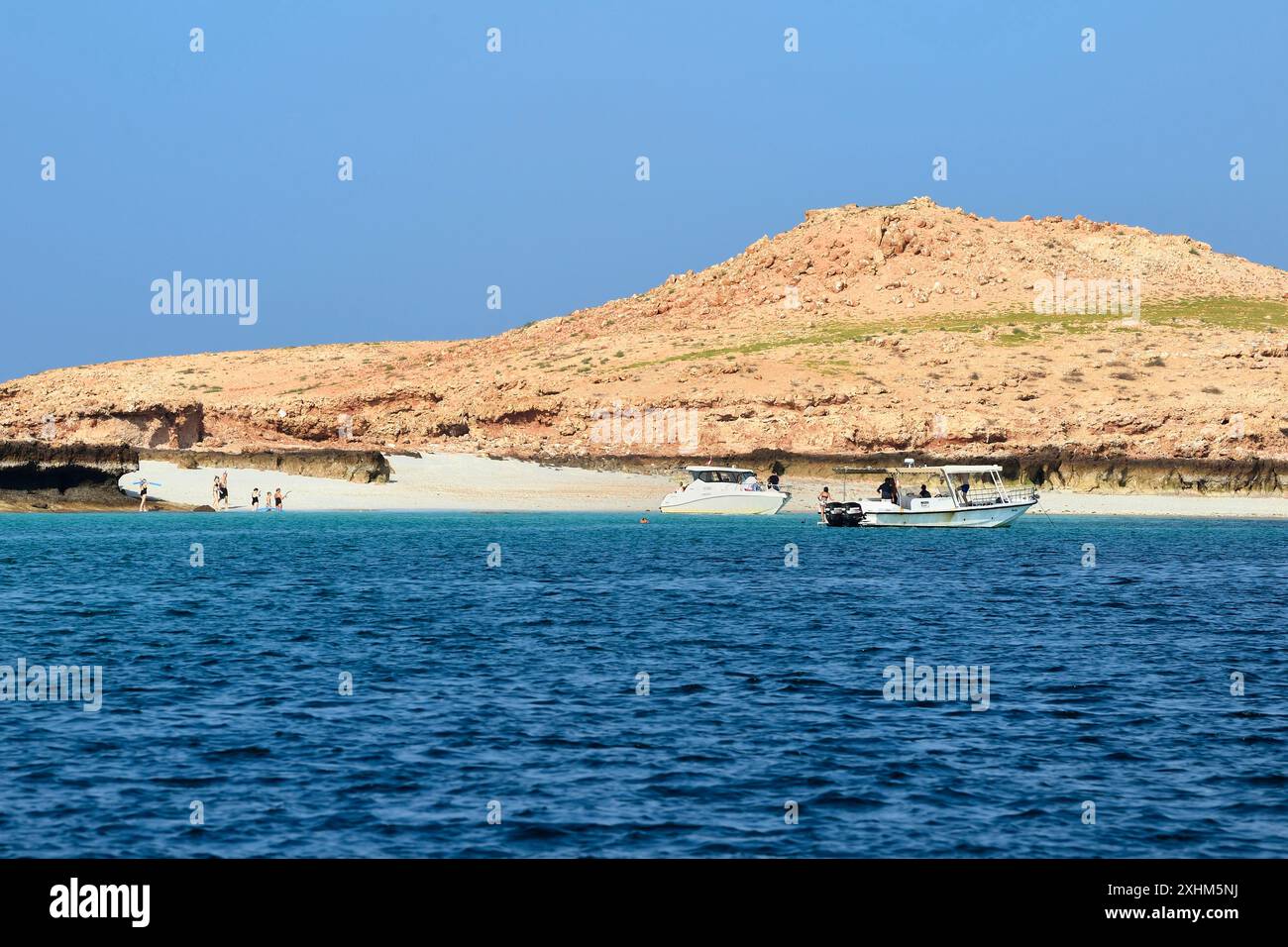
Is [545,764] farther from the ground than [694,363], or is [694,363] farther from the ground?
[694,363]

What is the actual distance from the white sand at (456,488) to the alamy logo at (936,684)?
236 ft

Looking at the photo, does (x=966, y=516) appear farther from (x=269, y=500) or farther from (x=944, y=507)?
(x=269, y=500)

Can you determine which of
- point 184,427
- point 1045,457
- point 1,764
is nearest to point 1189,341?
point 1045,457

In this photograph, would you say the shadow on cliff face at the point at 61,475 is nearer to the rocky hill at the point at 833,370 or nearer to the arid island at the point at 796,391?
the arid island at the point at 796,391

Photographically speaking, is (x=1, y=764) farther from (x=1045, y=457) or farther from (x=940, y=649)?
(x=1045, y=457)

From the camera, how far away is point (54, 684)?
25.9 metres

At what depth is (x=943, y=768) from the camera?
1920 cm

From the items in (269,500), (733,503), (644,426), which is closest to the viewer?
(733,503)
